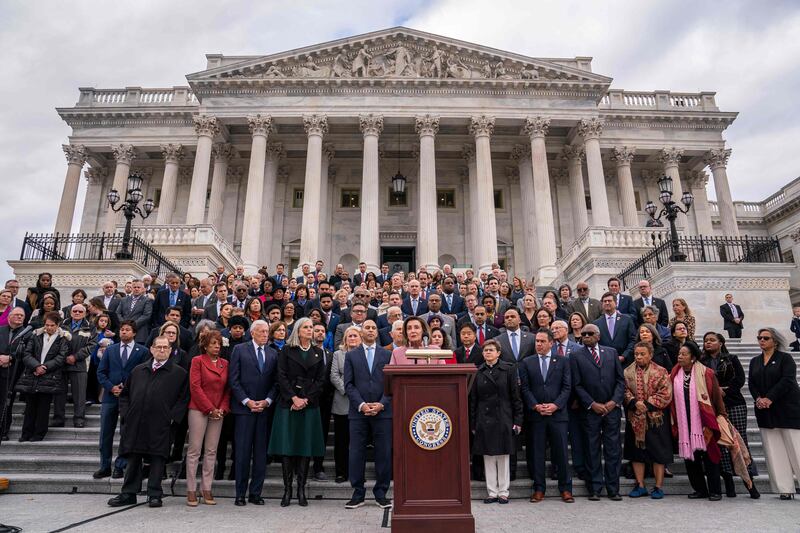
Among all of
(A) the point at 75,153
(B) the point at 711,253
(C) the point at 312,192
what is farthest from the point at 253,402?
(A) the point at 75,153

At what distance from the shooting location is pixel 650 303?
1137 cm

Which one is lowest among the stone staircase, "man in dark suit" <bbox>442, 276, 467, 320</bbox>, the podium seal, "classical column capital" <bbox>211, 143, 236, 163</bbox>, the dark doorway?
the stone staircase

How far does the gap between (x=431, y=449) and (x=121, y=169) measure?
1402 inches

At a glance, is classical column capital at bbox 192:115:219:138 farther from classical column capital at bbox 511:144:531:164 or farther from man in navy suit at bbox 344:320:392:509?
→ man in navy suit at bbox 344:320:392:509

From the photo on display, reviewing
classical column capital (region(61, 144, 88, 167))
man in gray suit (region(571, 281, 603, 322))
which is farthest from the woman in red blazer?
classical column capital (region(61, 144, 88, 167))

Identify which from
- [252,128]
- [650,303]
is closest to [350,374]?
[650,303]

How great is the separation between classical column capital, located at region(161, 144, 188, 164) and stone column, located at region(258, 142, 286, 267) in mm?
6256

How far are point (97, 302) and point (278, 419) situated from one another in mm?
5975

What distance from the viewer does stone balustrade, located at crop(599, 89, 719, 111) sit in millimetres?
35781

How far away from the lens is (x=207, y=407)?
22.7 ft

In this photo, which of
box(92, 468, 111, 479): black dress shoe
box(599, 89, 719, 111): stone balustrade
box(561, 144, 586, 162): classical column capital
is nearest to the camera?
box(92, 468, 111, 479): black dress shoe

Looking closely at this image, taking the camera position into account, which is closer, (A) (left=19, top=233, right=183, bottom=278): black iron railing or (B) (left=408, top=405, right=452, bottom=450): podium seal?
(B) (left=408, top=405, right=452, bottom=450): podium seal

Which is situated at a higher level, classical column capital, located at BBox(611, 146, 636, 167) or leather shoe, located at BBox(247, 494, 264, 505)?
classical column capital, located at BBox(611, 146, 636, 167)

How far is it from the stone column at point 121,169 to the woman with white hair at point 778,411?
116 feet
